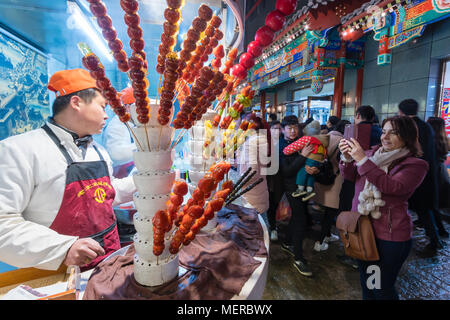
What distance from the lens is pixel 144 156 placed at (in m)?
0.89

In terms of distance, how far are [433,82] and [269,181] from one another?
5.16 m

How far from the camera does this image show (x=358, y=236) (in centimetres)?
176

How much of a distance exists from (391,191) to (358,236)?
427mm

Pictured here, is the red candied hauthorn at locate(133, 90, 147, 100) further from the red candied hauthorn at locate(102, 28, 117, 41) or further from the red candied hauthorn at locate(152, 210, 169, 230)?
the red candied hauthorn at locate(152, 210, 169, 230)

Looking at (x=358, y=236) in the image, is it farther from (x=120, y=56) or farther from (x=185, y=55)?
(x=120, y=56)

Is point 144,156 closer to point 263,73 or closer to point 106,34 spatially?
point 106,34

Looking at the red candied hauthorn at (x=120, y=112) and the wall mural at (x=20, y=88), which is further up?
the wall mural at (x=20, y=88)

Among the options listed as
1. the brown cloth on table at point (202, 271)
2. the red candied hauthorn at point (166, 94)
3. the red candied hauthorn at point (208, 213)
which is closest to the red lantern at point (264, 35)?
the red candied hauthorn at point (166, 94)

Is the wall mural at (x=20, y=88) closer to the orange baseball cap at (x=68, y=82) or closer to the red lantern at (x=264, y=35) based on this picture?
the orange baseball cap at (x=68, y=82)

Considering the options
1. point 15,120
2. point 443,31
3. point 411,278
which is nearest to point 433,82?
point 443,31

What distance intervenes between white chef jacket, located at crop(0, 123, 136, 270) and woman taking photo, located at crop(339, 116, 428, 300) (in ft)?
6.37

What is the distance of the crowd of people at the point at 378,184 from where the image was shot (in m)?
1.66

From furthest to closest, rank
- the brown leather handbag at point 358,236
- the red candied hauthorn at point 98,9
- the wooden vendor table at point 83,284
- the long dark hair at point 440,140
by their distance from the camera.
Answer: the long dark hair at point 440,140, the brown leather handbag at point 358,236, the wooden vendor table at point 83,284, the red candied hauthorn at point 98,9

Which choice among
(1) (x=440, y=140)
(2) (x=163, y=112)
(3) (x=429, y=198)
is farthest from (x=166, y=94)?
(1) (x=440, y=140)
